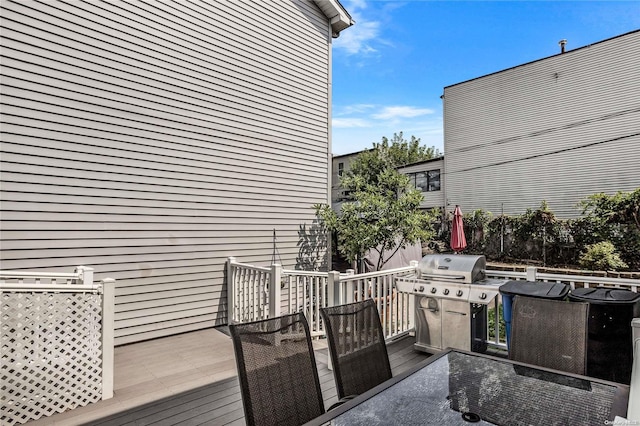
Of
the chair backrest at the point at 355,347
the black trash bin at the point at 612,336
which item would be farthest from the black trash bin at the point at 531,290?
the chair backrest at the point at 355,347

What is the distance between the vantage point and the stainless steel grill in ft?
13.3

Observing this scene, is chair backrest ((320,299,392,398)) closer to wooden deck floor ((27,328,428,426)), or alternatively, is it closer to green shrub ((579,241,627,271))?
wooden deck floor ((27,328,428,426))

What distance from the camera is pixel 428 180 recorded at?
1622 centimetres

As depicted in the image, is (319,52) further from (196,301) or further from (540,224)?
(540,224)

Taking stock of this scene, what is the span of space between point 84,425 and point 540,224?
470 inches

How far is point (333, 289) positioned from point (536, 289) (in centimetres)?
212

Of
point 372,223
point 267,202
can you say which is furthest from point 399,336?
point 267,202

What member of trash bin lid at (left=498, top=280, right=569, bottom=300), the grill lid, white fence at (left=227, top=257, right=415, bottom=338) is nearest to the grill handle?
the grill lid

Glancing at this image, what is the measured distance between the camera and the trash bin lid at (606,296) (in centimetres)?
310

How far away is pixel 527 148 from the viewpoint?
12.9 metres

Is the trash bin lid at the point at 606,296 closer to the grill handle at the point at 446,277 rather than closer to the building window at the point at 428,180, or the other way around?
the grill handle at the point at 446,277

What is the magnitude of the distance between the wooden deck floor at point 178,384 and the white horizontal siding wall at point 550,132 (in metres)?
10.3

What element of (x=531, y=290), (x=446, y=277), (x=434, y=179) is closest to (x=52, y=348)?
(x=446, y=277)

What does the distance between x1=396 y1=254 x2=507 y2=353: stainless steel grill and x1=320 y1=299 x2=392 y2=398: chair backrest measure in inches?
81.8
